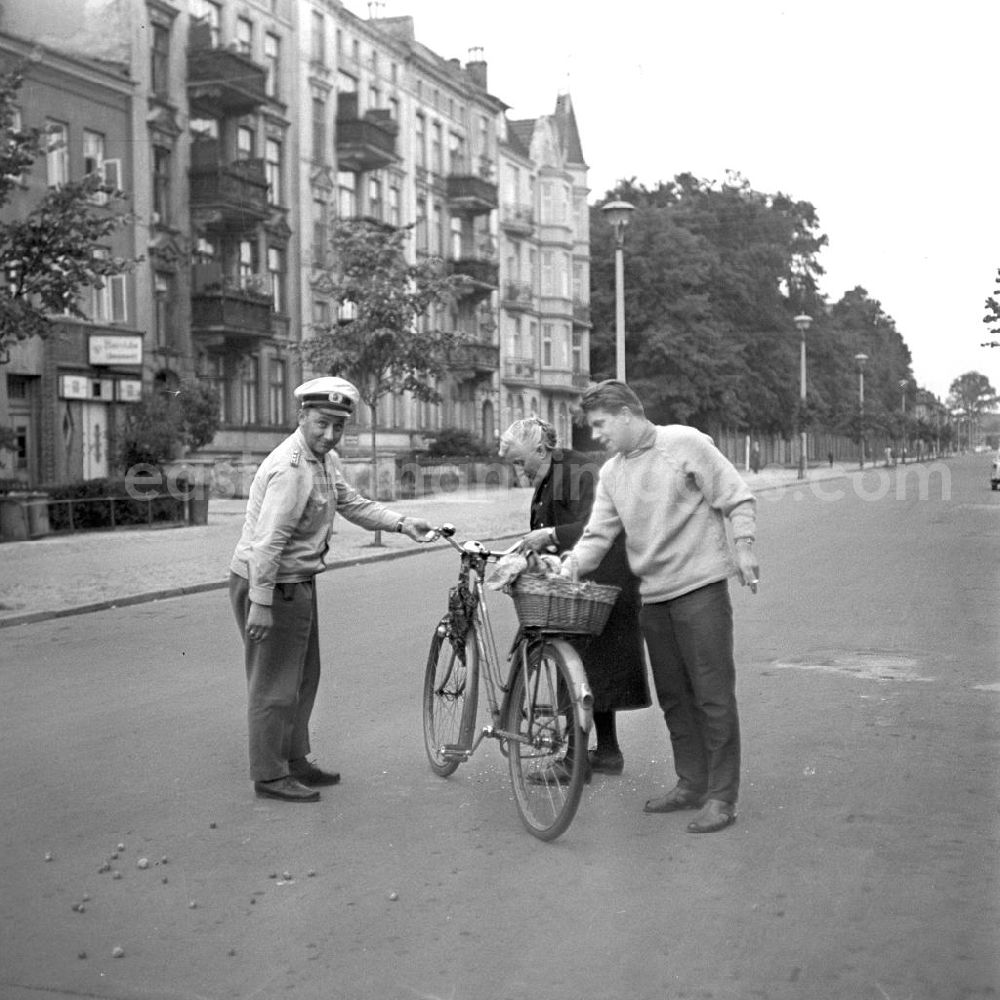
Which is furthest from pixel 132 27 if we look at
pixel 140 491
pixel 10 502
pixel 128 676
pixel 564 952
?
pixel 564 952

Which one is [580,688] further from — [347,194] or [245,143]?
→ [347,194]

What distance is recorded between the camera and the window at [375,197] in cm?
5309

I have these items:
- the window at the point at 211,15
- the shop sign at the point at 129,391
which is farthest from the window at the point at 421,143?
the shop sign at the point at 129,391

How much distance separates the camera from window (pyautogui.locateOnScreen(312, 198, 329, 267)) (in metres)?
48.5

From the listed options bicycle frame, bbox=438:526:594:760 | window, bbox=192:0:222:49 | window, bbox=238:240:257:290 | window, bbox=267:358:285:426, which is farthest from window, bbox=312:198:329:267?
bicycle frame, bbox=438:526:594:760

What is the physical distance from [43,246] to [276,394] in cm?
3068

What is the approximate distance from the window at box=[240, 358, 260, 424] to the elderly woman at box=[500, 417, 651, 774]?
125ft

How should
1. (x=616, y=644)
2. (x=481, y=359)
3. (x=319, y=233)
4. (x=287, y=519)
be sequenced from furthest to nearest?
(x=481, y=359), (x=319, y=233), (x=616, y=644), (x=287, y=519)

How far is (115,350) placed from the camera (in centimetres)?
3634

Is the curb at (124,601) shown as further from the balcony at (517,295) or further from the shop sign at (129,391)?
the balcony at (517,295)

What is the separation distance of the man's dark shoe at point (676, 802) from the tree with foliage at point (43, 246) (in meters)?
10.9

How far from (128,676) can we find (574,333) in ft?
209

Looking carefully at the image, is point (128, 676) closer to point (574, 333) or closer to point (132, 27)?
point (132, 27)

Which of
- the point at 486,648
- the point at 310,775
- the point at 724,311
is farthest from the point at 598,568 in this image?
the point at 724,311
